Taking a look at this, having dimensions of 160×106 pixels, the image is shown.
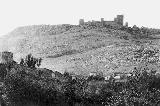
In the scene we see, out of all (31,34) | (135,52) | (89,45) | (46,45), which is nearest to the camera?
(135,52)

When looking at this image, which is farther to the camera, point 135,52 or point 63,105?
point 135,52

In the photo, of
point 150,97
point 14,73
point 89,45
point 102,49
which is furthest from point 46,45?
point 150,97

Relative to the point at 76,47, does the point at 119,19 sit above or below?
Answer: above

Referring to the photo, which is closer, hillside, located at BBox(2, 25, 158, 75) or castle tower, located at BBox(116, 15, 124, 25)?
hillside, located at BBox(2, 25, 158, 75)

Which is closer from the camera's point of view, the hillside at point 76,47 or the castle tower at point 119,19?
the hillside at point 76,47

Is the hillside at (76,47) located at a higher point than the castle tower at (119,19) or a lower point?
lower

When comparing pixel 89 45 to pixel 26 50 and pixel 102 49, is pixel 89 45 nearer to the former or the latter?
pixel 102 49

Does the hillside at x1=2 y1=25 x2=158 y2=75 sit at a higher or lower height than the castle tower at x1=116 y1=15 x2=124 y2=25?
lower

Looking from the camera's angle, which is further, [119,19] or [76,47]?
[119,19]
